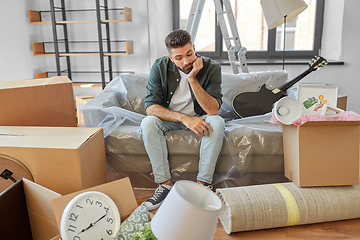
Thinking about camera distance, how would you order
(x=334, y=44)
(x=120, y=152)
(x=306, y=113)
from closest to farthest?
(x=306, y=113) → (x=120, y=152) → (x=334, y=44)

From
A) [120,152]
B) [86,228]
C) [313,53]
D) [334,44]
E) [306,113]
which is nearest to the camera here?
[86,228]

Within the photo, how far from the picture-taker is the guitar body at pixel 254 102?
1984 mm

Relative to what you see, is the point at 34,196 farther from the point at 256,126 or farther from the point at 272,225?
the point at 256,126

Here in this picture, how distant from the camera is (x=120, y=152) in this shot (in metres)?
1.68

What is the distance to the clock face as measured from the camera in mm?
996

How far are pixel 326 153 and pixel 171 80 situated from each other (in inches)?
34.2

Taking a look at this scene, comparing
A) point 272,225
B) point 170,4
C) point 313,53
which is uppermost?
point 170,4

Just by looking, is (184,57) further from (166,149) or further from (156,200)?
(156,200)

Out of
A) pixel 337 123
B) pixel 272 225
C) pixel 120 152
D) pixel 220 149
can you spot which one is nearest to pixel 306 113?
pixel 337 123

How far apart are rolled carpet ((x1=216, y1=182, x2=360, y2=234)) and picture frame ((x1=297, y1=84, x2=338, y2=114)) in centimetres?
40

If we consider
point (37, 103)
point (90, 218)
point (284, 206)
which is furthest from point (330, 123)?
point (37, 103)

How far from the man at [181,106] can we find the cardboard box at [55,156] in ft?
1.11

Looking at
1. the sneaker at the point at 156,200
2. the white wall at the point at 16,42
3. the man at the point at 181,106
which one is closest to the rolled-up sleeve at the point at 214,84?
the man at the point at 181,106

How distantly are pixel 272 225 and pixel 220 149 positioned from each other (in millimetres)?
428
